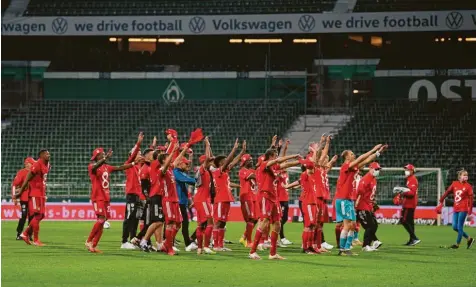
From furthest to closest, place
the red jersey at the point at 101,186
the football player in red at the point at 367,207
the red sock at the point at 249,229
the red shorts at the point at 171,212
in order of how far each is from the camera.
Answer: the red sock at the point at 249,229, the football player in red at the point at 367,207, the red jersey at the point at 101,186, the red shorts at the point at 171,212

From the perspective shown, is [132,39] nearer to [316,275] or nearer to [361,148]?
[361,148]

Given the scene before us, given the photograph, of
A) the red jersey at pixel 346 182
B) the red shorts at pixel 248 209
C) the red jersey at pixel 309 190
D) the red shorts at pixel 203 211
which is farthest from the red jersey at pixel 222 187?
the red jersey at pixel 346 182

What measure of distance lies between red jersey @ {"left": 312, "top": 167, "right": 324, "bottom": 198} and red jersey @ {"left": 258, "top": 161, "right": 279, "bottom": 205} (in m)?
2.77

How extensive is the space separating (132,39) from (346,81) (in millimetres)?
11735

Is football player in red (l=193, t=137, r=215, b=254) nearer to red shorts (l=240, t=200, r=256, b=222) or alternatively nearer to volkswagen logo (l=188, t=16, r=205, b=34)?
red shorts (l=240, t=200, r=256, b=222)

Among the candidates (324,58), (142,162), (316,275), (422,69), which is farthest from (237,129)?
(316,275)

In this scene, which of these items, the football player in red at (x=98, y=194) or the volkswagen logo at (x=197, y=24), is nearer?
the football player in red at (x=98, y=194)

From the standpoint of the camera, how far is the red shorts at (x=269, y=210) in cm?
1928

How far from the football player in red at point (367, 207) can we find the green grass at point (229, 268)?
389 mm

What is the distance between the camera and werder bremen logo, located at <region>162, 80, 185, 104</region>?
55.2 metres

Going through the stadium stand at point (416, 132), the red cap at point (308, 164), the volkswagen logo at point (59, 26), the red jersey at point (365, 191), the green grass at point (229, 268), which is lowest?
the green grass at point (229, 268)

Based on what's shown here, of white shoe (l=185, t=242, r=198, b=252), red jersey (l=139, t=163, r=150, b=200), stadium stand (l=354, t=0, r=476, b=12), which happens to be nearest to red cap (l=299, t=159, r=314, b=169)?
white shoe (l=185, t=242, r=198, b=252)

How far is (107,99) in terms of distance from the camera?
55.1m

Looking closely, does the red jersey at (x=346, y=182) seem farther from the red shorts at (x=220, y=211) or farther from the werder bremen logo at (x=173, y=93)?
the werder bremen logo at (x=173, y=93)
